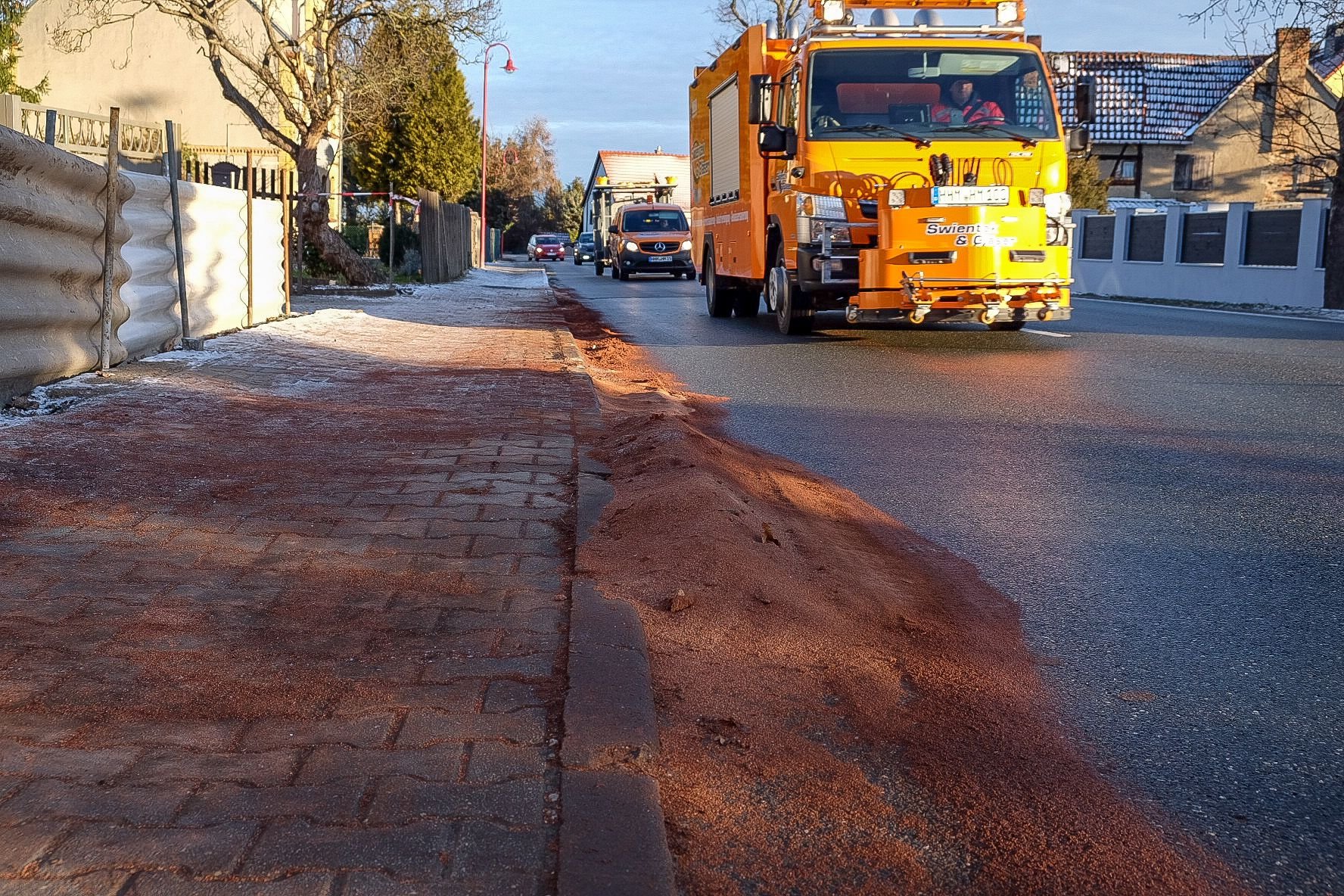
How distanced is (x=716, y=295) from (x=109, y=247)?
36.1ft

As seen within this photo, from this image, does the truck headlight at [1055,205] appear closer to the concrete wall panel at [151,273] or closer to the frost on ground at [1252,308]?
the frost on ground at [1252,308]

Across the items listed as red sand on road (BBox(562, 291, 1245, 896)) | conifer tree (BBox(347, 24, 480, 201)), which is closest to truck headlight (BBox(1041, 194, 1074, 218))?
red sand on road (BBox(562, 291, 1245, 896))

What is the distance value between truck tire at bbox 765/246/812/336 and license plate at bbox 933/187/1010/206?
7.15ft

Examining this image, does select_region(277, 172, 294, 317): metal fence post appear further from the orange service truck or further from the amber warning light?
the amber warning light

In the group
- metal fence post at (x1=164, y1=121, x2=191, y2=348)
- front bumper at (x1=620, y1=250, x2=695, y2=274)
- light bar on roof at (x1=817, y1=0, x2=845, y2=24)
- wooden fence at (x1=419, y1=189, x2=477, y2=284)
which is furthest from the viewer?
front bumper at (x1=620, y1=250, x2=695, y2=274)

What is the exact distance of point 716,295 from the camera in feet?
61.3

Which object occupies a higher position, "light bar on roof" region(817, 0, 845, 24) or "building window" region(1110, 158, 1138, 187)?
"building window" region(1110, 158, 1138, 187)

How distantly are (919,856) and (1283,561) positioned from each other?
9.48 feet

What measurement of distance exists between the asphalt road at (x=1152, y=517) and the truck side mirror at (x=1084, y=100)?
2.83 metres

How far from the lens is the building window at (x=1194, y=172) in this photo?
54.5 m

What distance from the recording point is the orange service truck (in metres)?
12.6

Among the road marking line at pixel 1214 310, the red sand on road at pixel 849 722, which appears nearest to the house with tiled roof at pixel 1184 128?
the road marking line at pixel 1214 310

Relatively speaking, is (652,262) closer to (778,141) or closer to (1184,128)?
(778,141)

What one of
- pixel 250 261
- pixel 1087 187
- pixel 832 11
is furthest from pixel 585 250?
pixel 250 261
